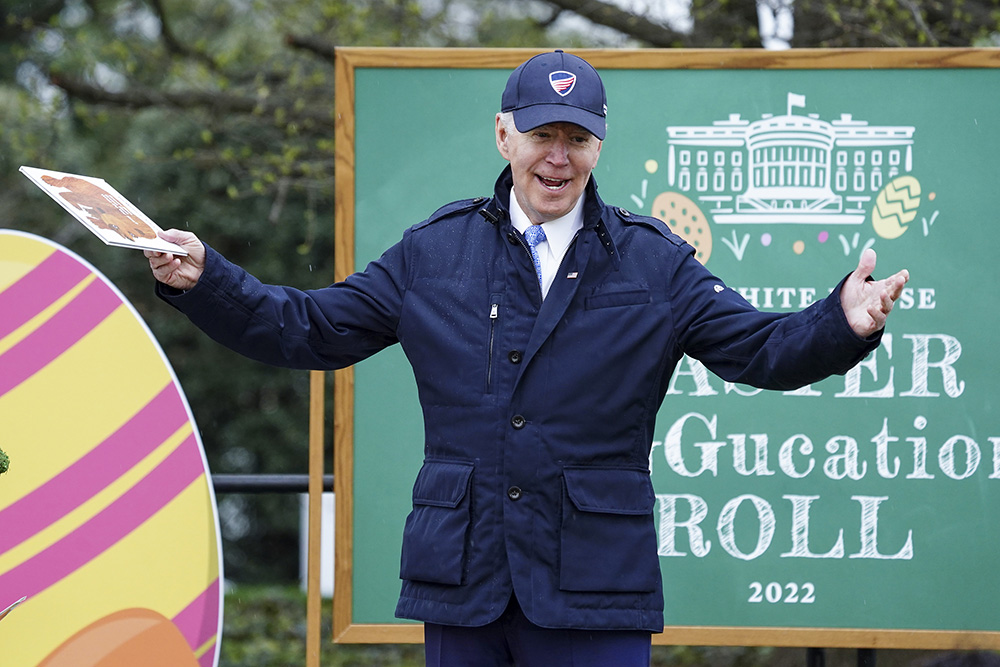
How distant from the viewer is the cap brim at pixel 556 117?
215 cm

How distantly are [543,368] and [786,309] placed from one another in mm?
1443

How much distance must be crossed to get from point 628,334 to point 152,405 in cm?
156

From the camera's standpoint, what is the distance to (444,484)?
2.15 meters

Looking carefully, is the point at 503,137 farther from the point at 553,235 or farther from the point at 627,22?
the point at 627,22

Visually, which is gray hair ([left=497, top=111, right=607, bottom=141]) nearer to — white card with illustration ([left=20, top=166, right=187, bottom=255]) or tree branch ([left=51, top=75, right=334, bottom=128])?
white card with illustration ([left=20, top=166, right=187, bottom=255])

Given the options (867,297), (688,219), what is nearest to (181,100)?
(688,219)

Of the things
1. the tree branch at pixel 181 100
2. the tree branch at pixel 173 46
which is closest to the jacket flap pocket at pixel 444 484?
the tree branch at pixel 181 100

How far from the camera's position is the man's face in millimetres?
2201

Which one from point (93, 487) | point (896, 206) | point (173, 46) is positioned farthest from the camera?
point (173, 46)

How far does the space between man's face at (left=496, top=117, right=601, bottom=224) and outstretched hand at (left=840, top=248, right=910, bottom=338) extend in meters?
0.54

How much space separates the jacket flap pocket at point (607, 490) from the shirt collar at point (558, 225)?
422mm

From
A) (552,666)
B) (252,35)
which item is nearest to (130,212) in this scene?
(552,666)

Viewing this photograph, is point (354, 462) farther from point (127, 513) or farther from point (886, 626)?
point (886, 626)

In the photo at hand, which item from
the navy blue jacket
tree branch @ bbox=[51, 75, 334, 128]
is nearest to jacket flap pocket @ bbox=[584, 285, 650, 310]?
the navy blue jacket
